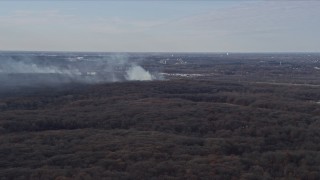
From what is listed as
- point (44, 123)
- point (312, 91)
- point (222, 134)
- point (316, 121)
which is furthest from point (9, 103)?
point (312, 91)

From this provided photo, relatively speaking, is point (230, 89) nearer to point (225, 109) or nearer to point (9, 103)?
point (225, 109)

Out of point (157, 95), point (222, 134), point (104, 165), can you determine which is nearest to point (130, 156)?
point (104, 165)

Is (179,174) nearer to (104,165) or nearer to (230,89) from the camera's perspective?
(104,165)

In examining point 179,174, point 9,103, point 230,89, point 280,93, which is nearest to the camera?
point 179,174

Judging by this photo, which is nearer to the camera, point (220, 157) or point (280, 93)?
point (220, 157)

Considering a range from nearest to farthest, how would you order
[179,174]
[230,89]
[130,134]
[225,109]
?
[179,174]
[130,134]
[225,109]
[230,89]

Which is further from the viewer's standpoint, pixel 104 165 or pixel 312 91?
pixel 312 91
